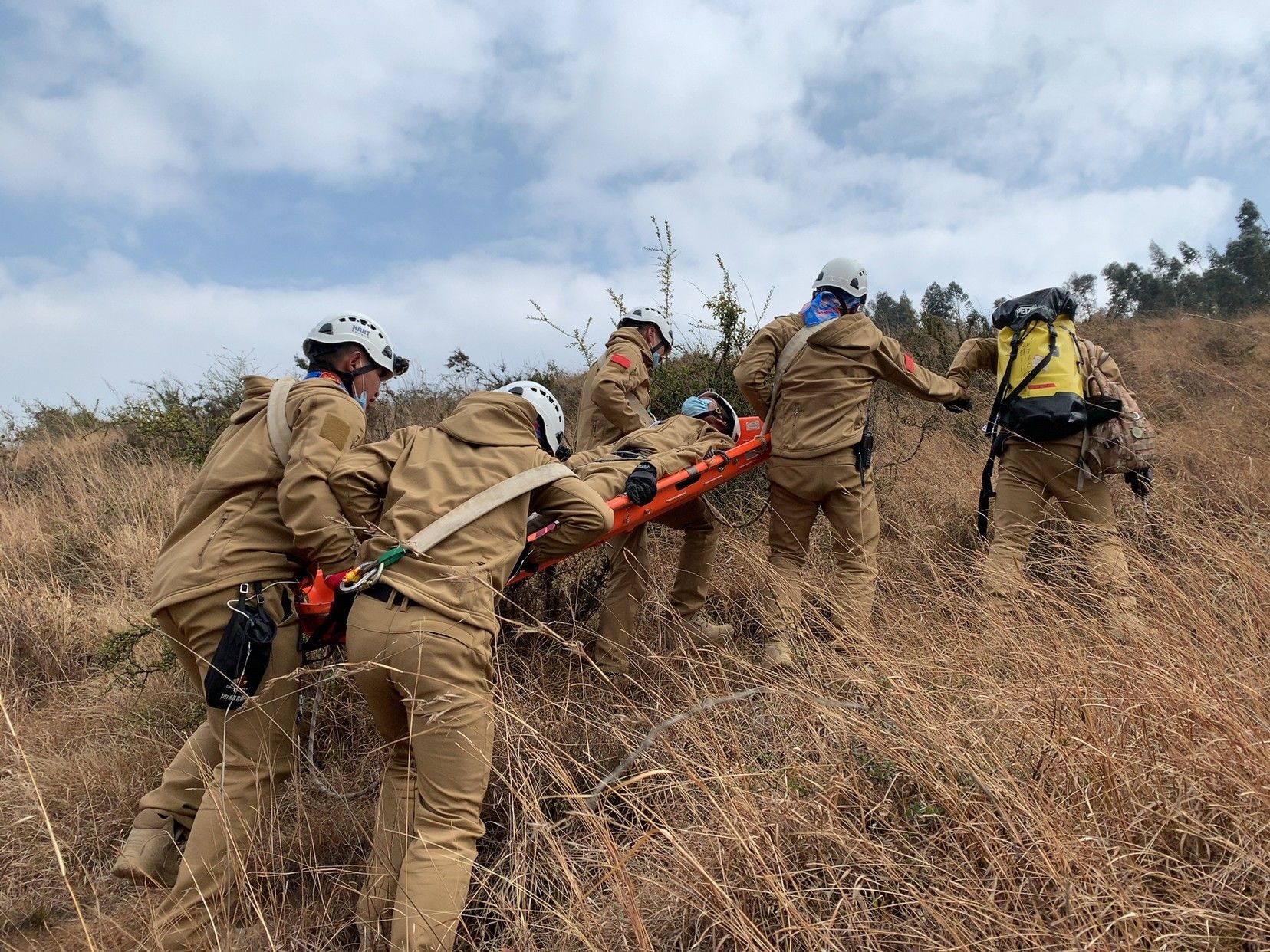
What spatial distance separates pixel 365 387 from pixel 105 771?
249 centimetres

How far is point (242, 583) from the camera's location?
3.08m

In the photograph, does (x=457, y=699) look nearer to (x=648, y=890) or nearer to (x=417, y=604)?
(x=417, y=604)

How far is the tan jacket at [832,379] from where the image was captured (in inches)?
186

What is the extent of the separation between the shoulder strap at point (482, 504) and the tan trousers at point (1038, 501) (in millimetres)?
2589

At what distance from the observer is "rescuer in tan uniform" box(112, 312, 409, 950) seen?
2916 mm

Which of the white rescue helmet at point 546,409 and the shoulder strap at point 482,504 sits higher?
the white rescue helmet at point 546,409

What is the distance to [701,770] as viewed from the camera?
9.14 ft

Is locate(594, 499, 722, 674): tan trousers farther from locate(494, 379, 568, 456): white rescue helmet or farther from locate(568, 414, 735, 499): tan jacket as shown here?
locate(494, 379, 568, 456): white rescue helmet

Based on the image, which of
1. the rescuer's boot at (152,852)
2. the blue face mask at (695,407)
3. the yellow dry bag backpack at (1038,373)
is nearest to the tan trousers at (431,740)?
the rescuer's boot at (152,852)

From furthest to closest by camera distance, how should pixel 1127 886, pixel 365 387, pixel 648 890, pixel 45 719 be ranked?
pixel 45 719 < pixel 365 387 < pixel 648 890 < pixel 1127 886

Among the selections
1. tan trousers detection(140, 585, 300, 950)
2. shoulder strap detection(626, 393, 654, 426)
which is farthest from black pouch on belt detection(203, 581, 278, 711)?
shoulder strap detection(626, 393, 654, 426)

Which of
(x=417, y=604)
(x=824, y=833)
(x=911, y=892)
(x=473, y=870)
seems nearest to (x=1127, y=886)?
(x=911, y=892)

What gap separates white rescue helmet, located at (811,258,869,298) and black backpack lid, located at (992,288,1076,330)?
2.76 ft

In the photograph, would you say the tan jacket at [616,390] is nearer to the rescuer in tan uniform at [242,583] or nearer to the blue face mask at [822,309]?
the blue face mask at [822,309]
